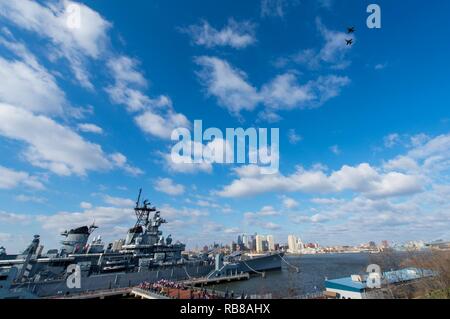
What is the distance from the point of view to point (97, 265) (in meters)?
35.8

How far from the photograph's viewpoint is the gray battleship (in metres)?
29.4

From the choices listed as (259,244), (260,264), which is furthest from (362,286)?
(259,244)

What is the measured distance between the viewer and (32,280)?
29.9m

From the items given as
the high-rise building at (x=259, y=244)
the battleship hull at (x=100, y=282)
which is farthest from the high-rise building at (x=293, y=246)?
the battleship hull at (x=100, y=282)

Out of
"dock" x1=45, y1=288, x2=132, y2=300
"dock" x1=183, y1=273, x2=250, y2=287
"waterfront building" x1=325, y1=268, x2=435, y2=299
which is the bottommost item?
"dock" x1=45, y1=288, x2=132, y2=300

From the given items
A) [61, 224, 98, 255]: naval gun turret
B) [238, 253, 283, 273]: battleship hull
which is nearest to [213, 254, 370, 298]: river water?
[238, 253, 283, 273]: battleship hull

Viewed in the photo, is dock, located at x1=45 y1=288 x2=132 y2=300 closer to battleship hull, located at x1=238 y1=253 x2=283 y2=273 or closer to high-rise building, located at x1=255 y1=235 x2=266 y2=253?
battleship hull, located at x1=238 y1=253 x2=283 y2=273

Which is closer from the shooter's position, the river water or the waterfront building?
the waterfront building

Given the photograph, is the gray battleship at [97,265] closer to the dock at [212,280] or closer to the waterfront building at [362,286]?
the dock at [212,280]
